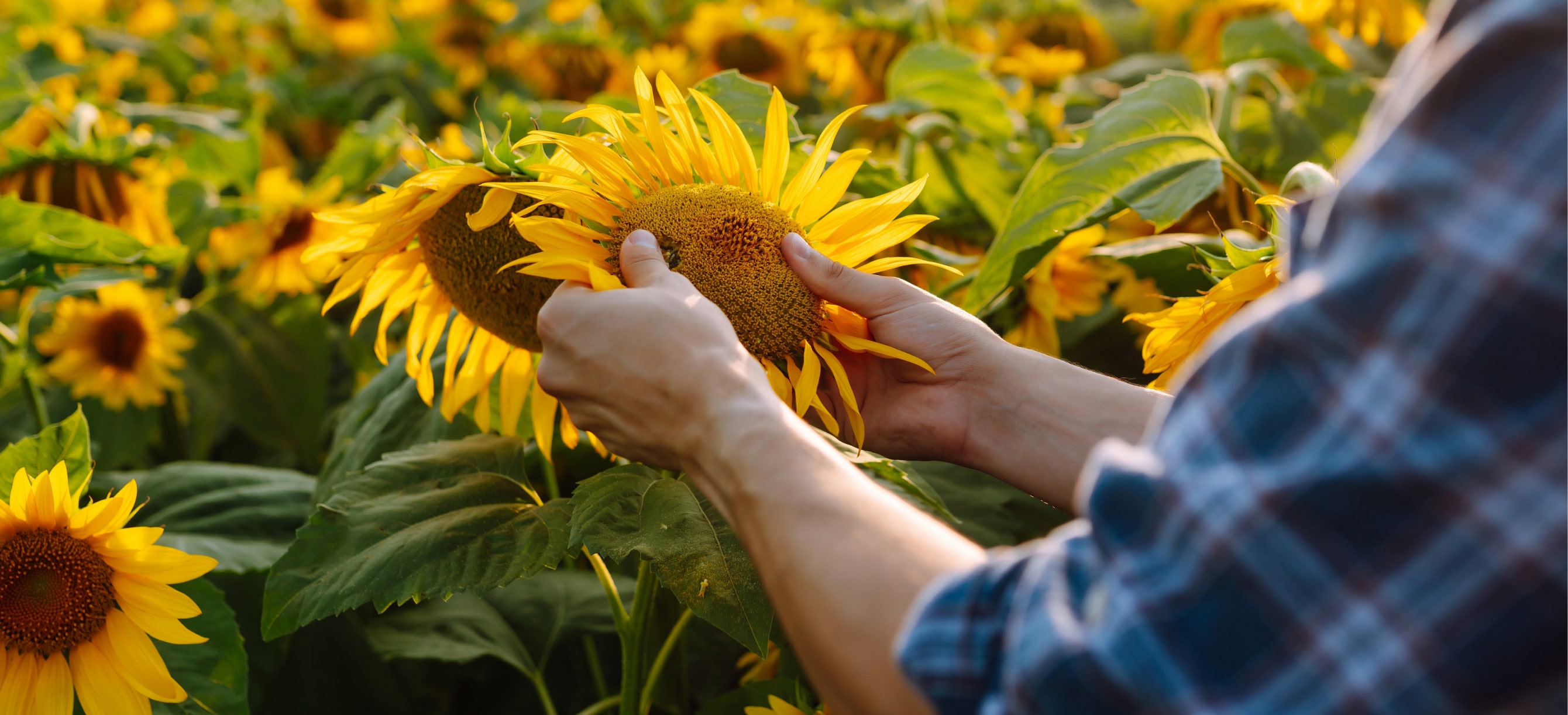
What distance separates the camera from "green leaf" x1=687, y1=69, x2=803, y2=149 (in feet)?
3.92

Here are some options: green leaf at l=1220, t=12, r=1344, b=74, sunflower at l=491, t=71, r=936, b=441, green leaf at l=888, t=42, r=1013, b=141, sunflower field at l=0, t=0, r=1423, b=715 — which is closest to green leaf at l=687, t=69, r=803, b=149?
sunflower field at l=0, t=0, r=1423, b=715

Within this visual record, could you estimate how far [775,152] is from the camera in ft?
3.33

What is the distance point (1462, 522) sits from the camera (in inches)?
17.6

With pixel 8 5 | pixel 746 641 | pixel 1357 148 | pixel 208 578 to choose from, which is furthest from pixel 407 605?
pixel 8 5

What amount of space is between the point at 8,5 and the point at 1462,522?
428 centimetres

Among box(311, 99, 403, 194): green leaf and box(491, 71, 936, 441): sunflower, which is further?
box(311, 99, 403, 194): green leaf

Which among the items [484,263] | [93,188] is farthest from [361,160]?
[484,263]

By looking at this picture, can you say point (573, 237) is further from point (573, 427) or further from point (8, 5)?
point (8, 5)

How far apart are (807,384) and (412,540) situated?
1.25 ft

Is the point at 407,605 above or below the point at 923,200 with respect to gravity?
below

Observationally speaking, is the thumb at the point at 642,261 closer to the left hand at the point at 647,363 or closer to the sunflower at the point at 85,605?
the left hand at the point at 647,363

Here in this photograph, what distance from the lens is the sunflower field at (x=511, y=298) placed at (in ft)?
3.25

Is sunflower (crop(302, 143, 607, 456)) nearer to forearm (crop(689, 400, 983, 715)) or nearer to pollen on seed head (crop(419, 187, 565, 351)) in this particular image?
pollen on seed head (crop(419, 187, 565, 351))

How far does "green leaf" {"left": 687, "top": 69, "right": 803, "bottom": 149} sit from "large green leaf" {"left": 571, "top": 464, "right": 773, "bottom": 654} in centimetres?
42
